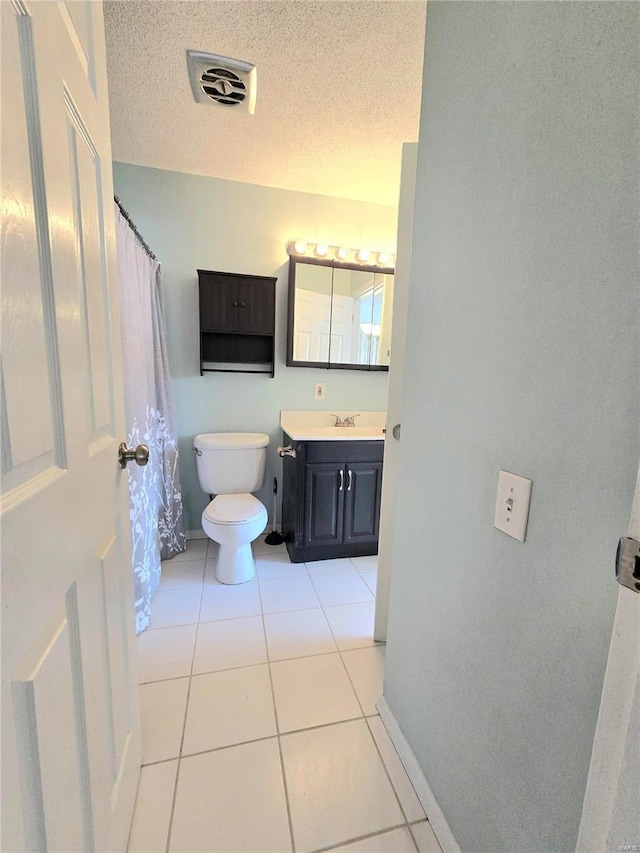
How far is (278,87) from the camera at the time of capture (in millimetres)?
1436

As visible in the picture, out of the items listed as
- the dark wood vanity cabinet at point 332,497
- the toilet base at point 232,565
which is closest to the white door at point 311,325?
the dark wood vanity cabinet at point 332,497

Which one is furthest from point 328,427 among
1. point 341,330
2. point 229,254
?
point 229,254

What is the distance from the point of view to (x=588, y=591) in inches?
20.9

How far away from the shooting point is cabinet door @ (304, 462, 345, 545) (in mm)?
2094

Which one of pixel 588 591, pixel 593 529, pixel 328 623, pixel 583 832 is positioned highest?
pixel 593 529

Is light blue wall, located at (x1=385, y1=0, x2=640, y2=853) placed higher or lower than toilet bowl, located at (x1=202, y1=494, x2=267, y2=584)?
higher

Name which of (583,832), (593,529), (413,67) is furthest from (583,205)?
(413,67)

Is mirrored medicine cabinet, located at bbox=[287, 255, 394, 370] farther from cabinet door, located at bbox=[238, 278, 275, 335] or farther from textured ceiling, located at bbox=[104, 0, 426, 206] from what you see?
textured ceiling, located at bbox=[104, 0, 426, 206]

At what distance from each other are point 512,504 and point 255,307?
203 cm

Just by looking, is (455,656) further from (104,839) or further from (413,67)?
(413,67)

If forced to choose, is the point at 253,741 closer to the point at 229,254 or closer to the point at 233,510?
the point at 233,510

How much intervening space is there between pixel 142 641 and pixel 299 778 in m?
0.90

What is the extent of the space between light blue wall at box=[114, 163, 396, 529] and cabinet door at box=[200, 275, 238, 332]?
0.11m

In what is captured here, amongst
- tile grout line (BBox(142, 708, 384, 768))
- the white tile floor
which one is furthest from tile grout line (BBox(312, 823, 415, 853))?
tile grout line (BBox(142, 708, 384, 768))
